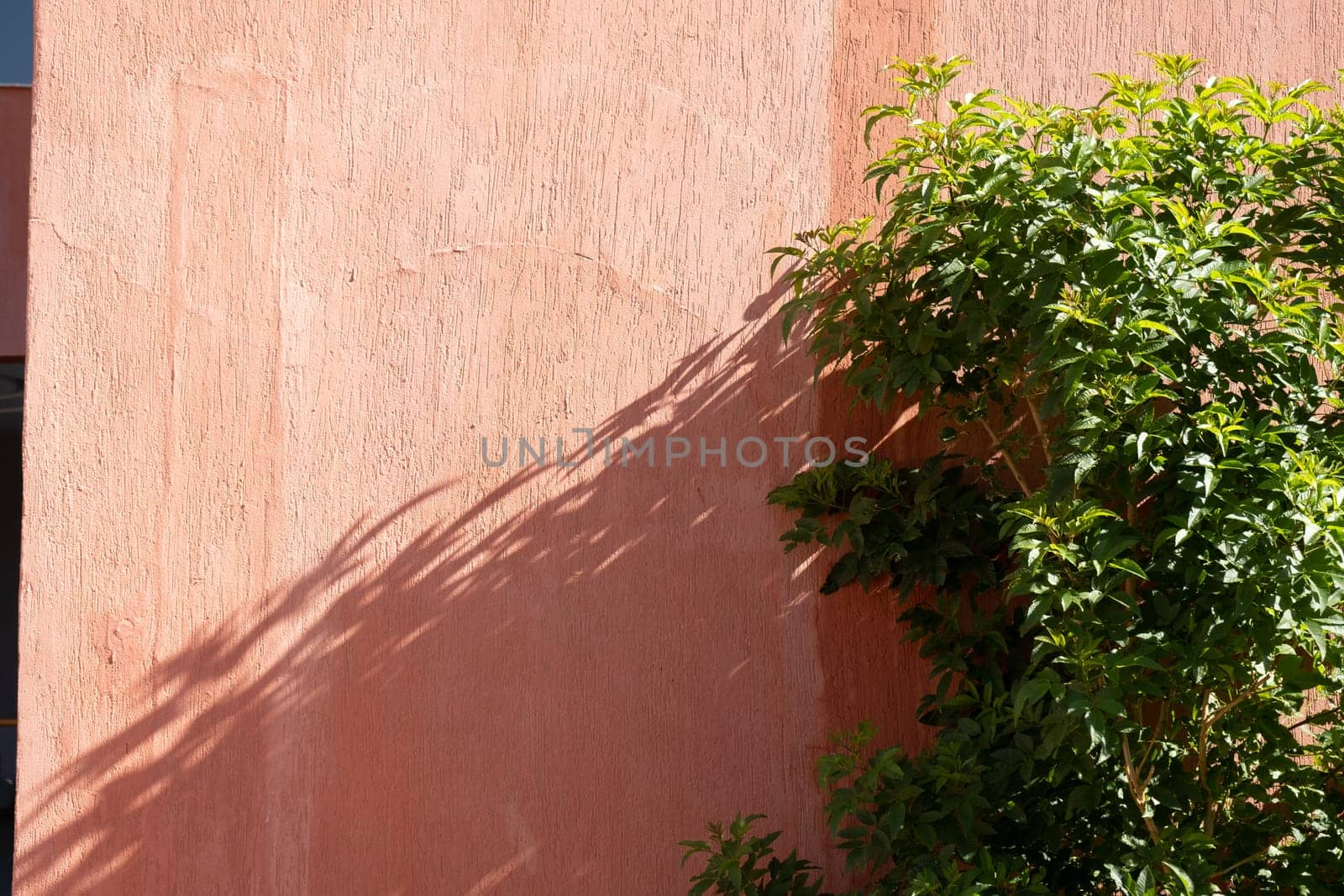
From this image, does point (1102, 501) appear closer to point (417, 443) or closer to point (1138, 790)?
point (1138, 790)

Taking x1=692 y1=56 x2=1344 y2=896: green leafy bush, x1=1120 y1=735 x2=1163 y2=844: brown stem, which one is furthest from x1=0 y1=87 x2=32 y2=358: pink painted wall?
x1=1120 y1=735 x2=1163 y2=844: brown stem

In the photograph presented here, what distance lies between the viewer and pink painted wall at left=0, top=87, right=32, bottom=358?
3633 mm

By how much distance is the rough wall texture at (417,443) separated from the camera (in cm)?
284

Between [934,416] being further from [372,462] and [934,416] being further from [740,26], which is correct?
[372,462]

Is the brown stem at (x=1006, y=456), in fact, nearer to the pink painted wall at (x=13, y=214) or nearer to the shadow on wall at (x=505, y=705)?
the shadow on wall at (x=505, y=705)

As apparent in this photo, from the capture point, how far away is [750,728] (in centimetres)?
288

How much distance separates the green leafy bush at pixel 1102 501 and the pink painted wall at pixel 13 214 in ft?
8.74

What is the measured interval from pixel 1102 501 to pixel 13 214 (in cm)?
360

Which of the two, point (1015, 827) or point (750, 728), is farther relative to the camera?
point (750, 728)

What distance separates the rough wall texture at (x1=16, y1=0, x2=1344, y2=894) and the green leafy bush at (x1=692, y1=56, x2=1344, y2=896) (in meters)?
0.25

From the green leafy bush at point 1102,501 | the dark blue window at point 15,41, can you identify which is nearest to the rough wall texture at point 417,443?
the green leafy bush at point 1102,501

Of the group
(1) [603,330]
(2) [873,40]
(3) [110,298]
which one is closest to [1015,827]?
(1) [603,330]

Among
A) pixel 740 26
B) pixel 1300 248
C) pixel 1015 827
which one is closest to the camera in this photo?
pixel 1015 827

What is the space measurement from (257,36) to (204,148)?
0.34m
